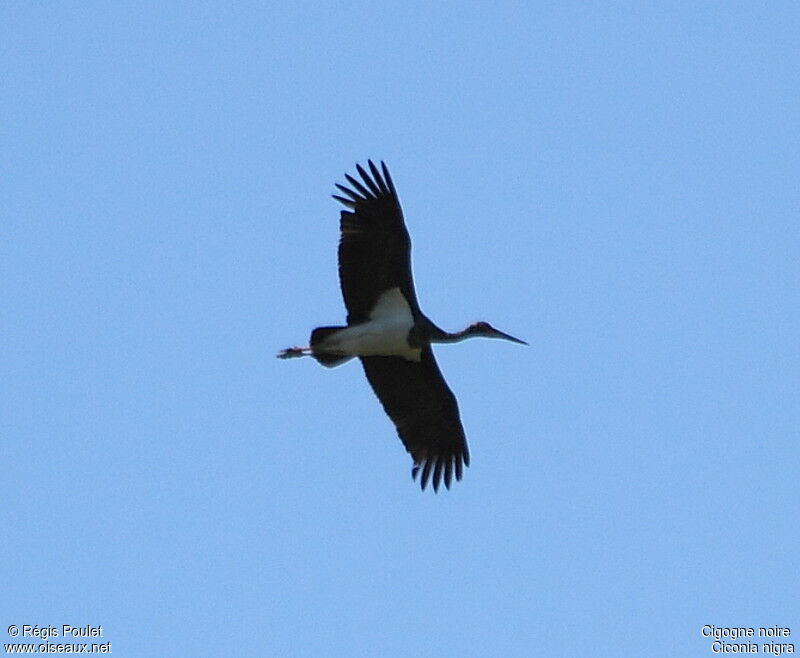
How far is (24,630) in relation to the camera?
39.8 feet

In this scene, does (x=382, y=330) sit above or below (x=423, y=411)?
above

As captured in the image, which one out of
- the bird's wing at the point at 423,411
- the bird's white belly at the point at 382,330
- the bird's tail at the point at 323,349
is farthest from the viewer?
the bird's wing at the point at 423,411

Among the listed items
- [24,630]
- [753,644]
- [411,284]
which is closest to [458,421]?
[411,284]

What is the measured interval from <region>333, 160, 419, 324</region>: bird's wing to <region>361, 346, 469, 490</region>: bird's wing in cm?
90

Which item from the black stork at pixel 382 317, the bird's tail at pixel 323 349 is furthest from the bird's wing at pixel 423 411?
the bird's tail at pixel 323 349

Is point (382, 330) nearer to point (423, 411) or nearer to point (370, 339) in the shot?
point (370, 339)

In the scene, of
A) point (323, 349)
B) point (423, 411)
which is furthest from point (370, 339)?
point (423, 411)

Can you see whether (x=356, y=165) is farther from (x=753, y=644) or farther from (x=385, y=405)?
(x=753, y=644)

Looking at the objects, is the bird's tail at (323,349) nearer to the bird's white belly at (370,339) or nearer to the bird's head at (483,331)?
the bird's white belly at (370,339)

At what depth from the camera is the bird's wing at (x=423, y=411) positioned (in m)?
14.6

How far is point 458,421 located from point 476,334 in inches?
38.5

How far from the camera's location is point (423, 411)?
14.8 m

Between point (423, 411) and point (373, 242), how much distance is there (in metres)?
2.05

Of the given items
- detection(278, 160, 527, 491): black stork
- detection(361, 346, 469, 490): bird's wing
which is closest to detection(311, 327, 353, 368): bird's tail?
detection(278, 160, 527, 491): black stork
